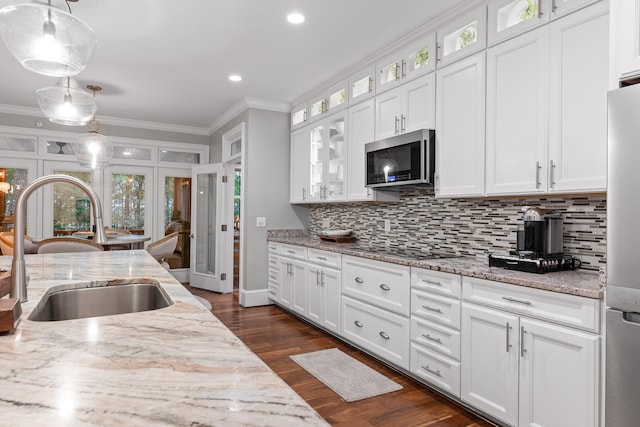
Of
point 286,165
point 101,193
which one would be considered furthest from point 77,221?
point 286,165

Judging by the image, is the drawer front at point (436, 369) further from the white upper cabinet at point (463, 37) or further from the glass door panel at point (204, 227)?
the glass door panel at point (204, 227)

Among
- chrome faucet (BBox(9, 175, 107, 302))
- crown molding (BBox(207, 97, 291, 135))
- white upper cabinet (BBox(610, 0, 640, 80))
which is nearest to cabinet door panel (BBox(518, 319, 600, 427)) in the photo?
white upper cabinet (BBox(610, 0, 640, 80))

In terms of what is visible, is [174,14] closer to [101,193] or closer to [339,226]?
[339,226]

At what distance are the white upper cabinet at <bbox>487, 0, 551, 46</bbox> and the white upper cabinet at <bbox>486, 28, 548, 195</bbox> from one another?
51 mm

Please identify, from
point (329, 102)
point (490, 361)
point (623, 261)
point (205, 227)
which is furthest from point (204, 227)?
point (623, 261)

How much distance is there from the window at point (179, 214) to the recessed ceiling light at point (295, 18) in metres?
4.17

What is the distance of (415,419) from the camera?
2.30 metres

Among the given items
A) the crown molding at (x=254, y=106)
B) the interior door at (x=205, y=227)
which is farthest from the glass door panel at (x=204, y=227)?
the crown molding at (x=254, y=106)

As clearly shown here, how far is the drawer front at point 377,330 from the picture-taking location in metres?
2.84

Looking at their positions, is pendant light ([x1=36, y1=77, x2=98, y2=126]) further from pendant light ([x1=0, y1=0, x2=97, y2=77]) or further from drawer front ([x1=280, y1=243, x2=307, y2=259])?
drawer front ([x1=280, y1=243, x2=307, y2=259])

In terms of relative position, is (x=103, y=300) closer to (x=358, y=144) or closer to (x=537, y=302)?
(x=537, y=302)

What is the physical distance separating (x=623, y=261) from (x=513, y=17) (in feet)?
5.49

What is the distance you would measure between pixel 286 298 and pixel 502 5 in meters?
3.45

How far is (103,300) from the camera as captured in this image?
1.72 meters
